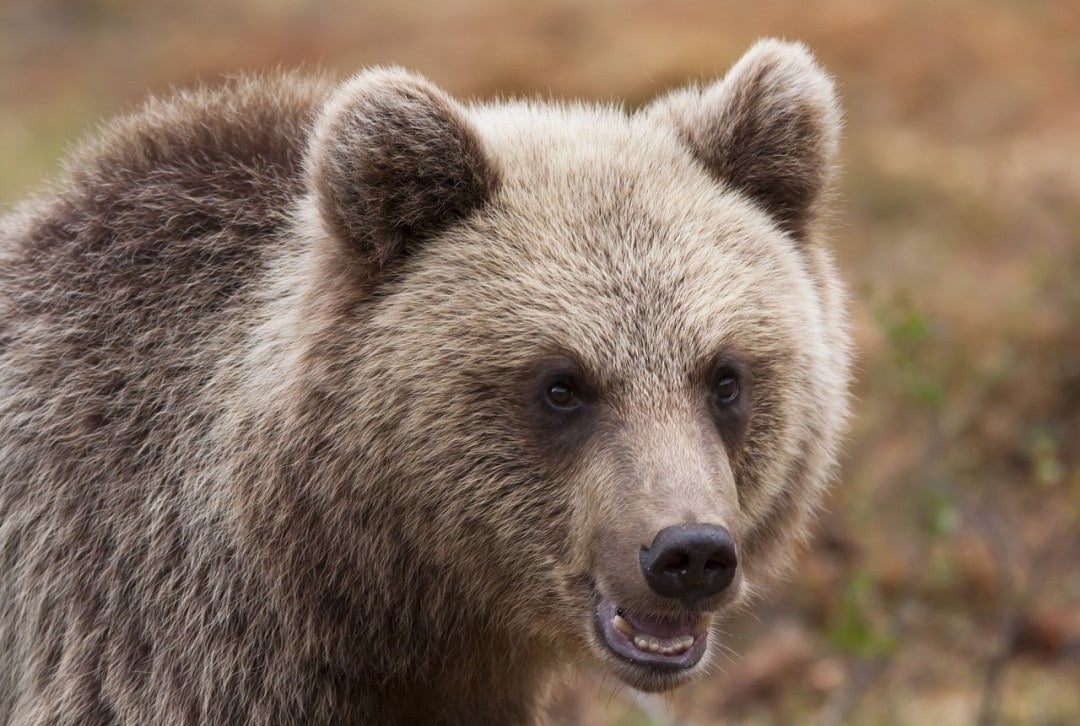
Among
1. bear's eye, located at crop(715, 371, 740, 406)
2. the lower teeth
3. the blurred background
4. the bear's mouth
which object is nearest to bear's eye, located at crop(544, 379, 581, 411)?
bear's eye, located at crop(715, 371, 740, 406)

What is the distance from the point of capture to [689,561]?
3.98 metres

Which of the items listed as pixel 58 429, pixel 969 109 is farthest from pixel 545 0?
pixel 58 429

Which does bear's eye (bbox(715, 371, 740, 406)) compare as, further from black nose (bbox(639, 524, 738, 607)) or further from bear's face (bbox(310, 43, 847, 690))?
black nose (bbox(639, 524, 738, 607))

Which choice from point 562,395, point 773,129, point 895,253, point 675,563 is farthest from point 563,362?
point 895,253

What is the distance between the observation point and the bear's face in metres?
4.25

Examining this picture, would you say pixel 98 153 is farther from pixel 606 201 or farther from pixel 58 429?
pixel 606 201

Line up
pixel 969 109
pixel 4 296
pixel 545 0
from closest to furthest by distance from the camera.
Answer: pixel 4 296
pixel 969 109
pixel 545 0

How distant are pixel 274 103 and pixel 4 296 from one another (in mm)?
1141

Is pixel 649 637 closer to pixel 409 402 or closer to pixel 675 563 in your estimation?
pixel 675 563

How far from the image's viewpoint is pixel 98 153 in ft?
16.8

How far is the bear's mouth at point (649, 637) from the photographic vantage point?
13.9ft

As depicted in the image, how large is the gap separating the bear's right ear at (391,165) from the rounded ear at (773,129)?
2.76 feet

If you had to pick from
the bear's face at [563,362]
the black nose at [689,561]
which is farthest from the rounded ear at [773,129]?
the black nose at [689,561]

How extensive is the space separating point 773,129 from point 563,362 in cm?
120
